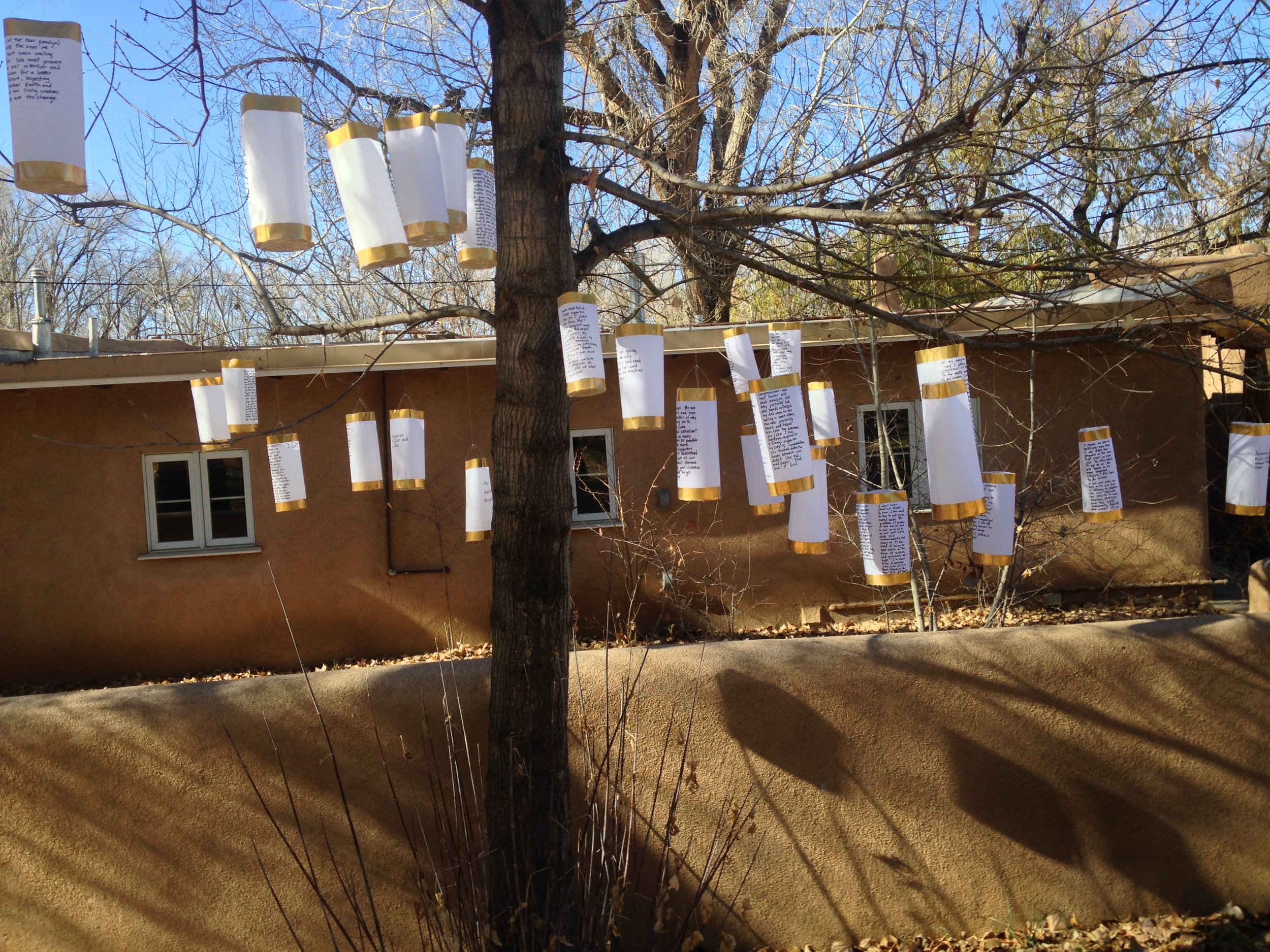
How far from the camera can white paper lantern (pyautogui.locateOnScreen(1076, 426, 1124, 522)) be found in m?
4.47

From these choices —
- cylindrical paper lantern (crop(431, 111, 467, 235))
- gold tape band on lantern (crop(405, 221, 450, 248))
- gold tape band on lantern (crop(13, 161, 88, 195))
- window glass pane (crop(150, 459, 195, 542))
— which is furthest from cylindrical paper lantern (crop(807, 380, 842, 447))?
window glass pane (crop(150, 459, 195, 542))

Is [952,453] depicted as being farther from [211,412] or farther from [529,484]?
[211,412]

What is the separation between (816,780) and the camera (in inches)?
163

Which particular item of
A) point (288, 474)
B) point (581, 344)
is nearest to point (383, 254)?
point (581, 344)

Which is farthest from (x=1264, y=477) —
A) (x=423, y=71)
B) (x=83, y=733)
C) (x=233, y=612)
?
(x=233, y=612)

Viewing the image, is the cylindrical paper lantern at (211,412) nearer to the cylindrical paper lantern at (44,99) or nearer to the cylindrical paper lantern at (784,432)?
the cylindrical paper lantern at (44,99)

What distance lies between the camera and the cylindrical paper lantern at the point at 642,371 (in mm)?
3338

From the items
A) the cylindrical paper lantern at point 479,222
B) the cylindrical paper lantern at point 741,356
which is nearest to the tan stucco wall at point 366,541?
the cylindrical paper lantern at point 741,356

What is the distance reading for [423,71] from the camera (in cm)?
457

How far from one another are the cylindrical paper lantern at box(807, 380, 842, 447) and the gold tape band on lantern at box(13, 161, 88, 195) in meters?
2.98

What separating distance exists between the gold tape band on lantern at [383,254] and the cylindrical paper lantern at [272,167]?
19 cm

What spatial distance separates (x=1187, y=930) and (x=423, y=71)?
5231 millimetres

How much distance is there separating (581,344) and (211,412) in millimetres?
2803

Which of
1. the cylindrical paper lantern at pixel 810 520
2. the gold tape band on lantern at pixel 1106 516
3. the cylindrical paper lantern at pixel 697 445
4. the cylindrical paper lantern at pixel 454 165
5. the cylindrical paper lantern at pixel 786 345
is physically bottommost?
the gold tape band on lantern at pixel 1106 516
